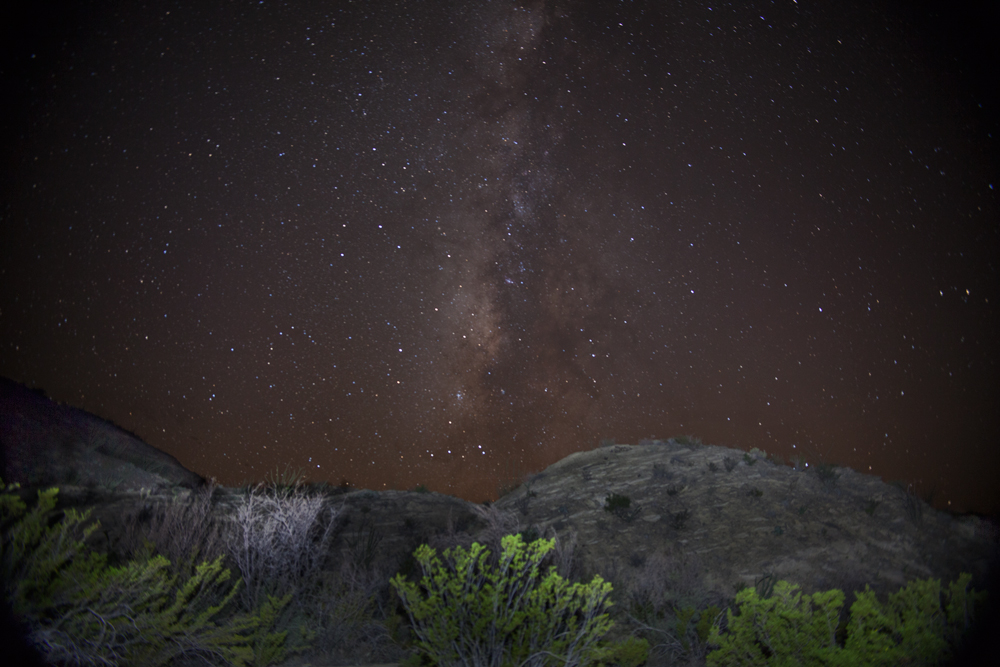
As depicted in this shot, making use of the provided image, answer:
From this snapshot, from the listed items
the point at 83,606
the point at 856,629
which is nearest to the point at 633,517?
the point at 856,629

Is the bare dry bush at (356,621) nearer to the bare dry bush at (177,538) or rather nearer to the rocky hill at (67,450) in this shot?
the bare dry bush at (177,538)

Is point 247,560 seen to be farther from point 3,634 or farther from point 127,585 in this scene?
point 3,634

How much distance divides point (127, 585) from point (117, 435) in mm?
16272

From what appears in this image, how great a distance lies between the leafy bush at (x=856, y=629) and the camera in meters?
4.23

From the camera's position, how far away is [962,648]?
3.94 meters

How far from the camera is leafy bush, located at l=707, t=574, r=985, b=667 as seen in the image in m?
4.23

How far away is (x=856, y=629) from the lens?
15.0ft

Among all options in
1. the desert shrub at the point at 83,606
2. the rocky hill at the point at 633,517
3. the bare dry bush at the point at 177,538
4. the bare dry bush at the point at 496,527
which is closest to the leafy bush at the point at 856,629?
the rocky hill at the point at 633,517

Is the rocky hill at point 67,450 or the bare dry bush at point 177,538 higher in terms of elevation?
the rocky hill at point 67,450

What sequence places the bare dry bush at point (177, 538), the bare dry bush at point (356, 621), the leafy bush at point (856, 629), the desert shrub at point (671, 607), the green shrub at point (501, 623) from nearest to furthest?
1. the leafy bush at point (856, 629)
2. the green shrub at point (501, 623)
3. the bare dry bush at point (356, 621)
4. the desert shrub at point (671, 607)
5. the bare dry bush at point (177, 538)

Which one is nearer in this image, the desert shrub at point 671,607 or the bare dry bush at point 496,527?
the desert shrub at point 671,607

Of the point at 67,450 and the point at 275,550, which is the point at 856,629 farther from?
the point at 67,450

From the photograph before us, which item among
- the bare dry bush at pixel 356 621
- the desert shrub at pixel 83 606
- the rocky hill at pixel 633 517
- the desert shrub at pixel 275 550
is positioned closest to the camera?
the desert shrub at pixel 83 606

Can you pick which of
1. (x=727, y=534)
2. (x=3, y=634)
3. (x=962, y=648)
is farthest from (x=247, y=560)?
(x=727, y=534)
